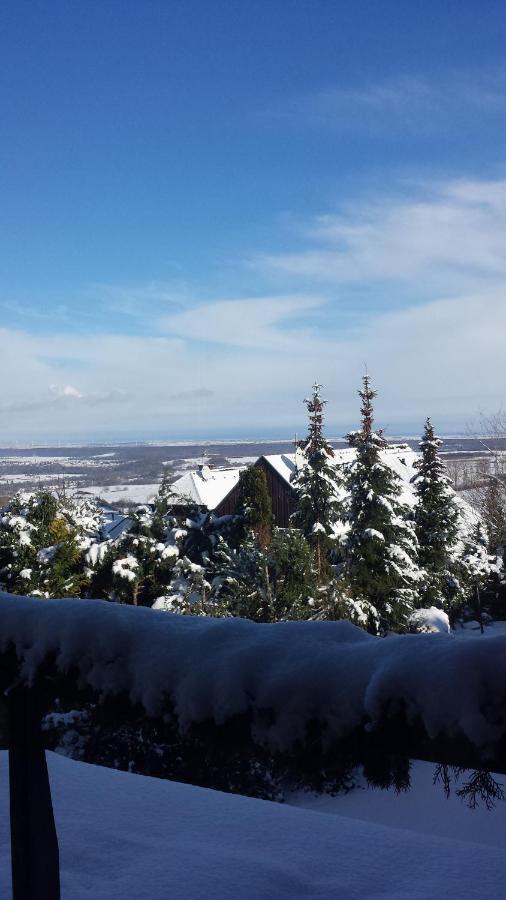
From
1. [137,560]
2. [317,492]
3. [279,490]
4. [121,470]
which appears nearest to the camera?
[137,560]

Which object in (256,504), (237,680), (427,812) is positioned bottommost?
(427,812)

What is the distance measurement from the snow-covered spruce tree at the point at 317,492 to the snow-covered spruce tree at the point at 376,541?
1895 mm

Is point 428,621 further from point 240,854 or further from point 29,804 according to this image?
point 29,804

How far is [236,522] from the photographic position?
22.5 m

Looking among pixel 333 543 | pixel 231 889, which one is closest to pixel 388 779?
pixel 231 889

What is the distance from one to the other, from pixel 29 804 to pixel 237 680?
86cm

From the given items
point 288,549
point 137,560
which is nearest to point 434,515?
point 288,549

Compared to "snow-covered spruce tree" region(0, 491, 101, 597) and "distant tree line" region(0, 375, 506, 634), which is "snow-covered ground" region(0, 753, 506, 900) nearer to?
"distant tree line" region(0, 375, 506, 634)

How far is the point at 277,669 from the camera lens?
3.85 ft

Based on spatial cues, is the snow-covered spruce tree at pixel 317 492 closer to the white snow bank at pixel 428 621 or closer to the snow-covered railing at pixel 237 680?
the white snow bank at pixel 428 621

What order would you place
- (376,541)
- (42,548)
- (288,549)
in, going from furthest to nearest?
(376,541) → (42,548) → (288,549)

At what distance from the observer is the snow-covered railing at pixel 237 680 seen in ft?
3.21

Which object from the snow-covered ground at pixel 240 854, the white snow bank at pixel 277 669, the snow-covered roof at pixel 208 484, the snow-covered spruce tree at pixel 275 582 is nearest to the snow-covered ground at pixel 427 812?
the snow-covered ground at pixel 240 854

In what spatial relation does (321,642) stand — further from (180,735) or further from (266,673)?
(180,735)
